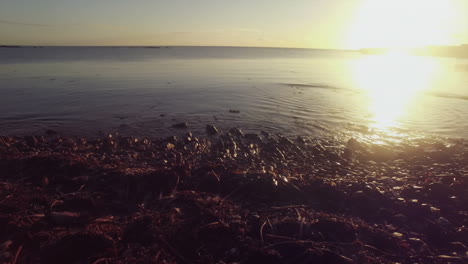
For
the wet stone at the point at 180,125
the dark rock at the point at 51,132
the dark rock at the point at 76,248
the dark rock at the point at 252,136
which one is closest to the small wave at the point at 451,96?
the dark rock at the point at 252,136

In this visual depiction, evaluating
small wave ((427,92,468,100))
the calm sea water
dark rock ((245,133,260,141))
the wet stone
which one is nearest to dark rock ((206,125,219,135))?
the calm sea water

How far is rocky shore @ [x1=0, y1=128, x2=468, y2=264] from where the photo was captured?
18.8 feet

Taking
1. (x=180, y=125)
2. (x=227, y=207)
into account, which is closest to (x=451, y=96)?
(x=180, y=125)

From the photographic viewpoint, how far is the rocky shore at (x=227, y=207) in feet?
18.8

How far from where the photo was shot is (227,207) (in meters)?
7.35

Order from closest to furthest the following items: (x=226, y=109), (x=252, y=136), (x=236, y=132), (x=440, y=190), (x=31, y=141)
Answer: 1. (x=440, y=190)
2. (x=31, y=141)
3. (x=252, y=136)
4. (x=236, y=132)
5. (x=226, y=109)

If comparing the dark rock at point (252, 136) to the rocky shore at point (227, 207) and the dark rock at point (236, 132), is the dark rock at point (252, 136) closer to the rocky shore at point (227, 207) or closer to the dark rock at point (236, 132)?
the dark rock at point (236, 132)

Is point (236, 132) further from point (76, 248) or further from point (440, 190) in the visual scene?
point (76, 248)

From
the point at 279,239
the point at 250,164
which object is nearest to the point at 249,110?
the point at 250,164

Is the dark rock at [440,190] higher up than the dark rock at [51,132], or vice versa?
the dark rock at [440,190]

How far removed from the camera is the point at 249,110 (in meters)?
20.5

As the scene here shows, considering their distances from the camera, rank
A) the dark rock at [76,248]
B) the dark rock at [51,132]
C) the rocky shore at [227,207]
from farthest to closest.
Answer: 1. the dark rock at [51,132]
2. the rocky shore at [227,207]
3. the dark rock at [76,248]

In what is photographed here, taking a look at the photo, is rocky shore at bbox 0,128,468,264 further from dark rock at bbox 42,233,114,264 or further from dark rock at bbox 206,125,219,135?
dark rock at bbox 206,125,219,135

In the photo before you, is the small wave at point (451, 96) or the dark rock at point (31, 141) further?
the small wave at point (451, 96)
